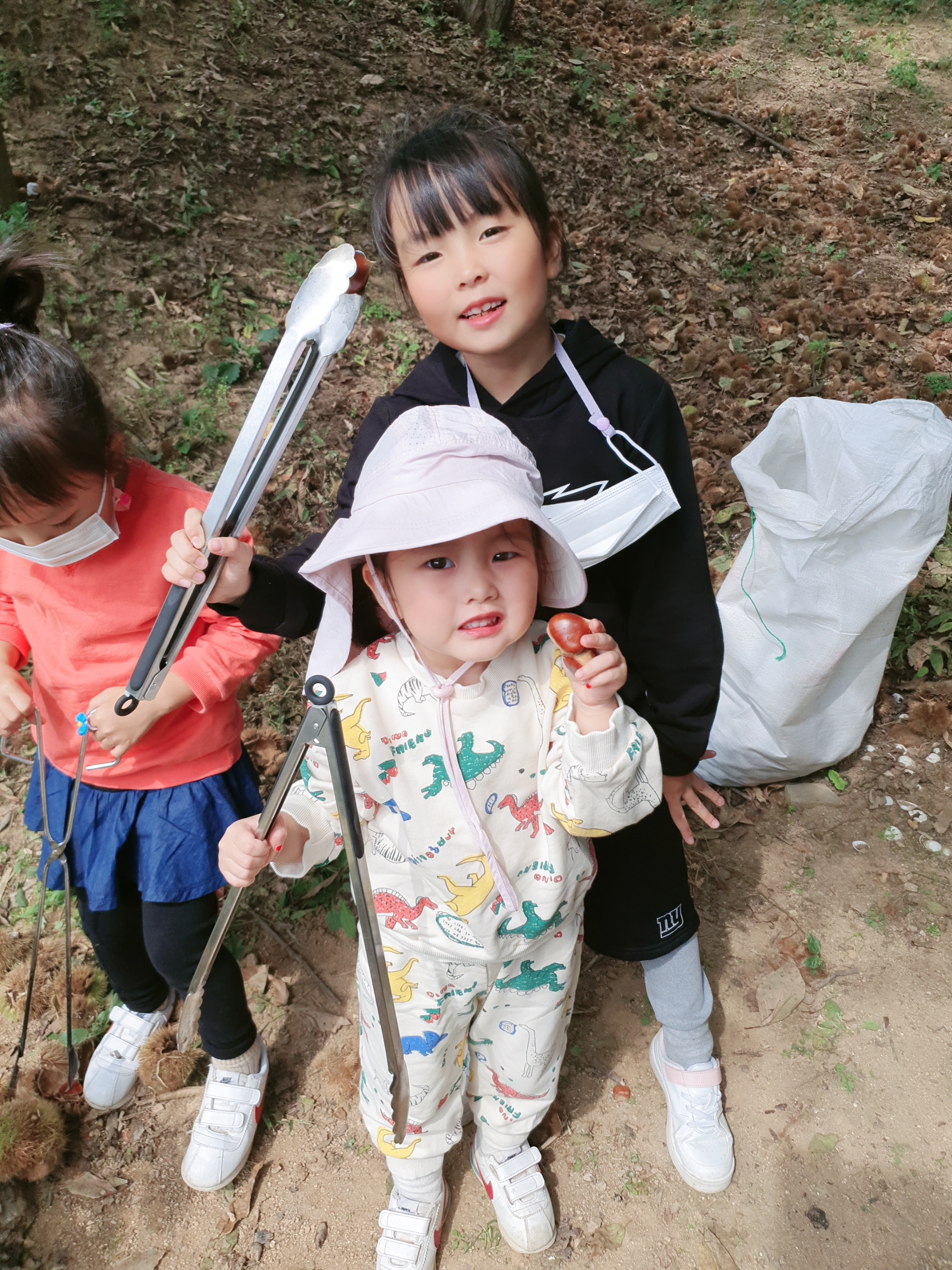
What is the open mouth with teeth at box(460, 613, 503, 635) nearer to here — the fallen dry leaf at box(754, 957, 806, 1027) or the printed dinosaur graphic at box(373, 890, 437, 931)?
the printed dinosaur graphic at box(373, 890, 437, 931)

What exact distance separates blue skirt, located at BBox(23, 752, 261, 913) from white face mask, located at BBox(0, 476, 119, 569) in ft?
1.59

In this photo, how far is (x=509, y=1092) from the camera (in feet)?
5.78

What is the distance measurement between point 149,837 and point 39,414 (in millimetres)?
889

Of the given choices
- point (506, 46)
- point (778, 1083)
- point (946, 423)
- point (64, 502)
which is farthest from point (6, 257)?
point (506, 46)

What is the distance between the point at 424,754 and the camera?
1.36 metres

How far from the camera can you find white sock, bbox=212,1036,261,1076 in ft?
6.80

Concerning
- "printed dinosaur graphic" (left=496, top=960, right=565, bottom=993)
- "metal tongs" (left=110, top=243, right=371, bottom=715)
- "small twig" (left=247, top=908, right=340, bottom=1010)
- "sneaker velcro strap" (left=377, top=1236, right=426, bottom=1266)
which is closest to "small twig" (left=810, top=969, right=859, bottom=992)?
"printed dinosaur graphic" (left=496, top=960, right=565, bottom=993)

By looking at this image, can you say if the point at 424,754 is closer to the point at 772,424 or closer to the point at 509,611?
the point at 509,611

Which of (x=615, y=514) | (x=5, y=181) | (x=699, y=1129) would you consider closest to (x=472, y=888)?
(x=615, y=514)

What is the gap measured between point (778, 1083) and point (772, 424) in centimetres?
184

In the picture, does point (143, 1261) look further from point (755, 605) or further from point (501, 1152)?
point (755, 605)

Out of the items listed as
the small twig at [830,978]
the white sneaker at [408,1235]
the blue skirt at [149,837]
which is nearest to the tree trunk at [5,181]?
the blue skirt at [149,837]

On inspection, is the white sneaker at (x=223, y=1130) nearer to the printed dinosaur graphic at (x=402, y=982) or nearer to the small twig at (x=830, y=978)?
the printed dinosaur graphic at (x=402, y=982)

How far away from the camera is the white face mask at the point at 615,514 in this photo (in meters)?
1.43
